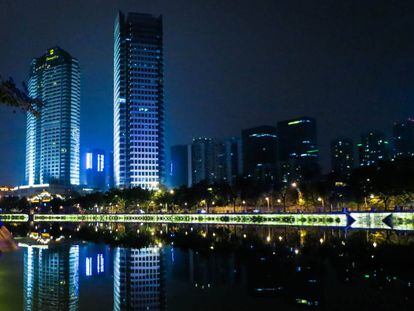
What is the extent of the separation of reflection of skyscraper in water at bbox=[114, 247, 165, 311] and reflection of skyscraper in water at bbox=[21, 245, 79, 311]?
5.03ft

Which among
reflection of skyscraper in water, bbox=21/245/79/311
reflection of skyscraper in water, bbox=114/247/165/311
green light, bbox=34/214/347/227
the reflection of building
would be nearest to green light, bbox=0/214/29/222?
green light, bbox=34/214/347/227

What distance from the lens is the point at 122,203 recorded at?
146 m

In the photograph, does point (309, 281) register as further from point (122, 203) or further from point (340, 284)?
point (122, 203)

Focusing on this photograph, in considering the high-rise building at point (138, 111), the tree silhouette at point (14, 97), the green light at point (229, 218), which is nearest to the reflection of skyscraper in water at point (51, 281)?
the tree silhouette at point (14, 97)

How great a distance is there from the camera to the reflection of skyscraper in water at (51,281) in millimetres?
14773

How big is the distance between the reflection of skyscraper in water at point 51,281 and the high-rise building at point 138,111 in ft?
510

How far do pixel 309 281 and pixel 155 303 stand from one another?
6.39m

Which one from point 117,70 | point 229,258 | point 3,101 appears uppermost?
point 117,70

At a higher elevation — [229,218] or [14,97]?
[14,97]

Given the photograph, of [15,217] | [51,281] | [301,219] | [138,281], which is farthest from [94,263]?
[15,217]

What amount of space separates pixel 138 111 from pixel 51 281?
16855 cm

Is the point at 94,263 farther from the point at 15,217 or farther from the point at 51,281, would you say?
the point at 15,217

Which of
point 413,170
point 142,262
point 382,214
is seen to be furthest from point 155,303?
point 413,170

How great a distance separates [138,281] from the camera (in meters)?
19.3
